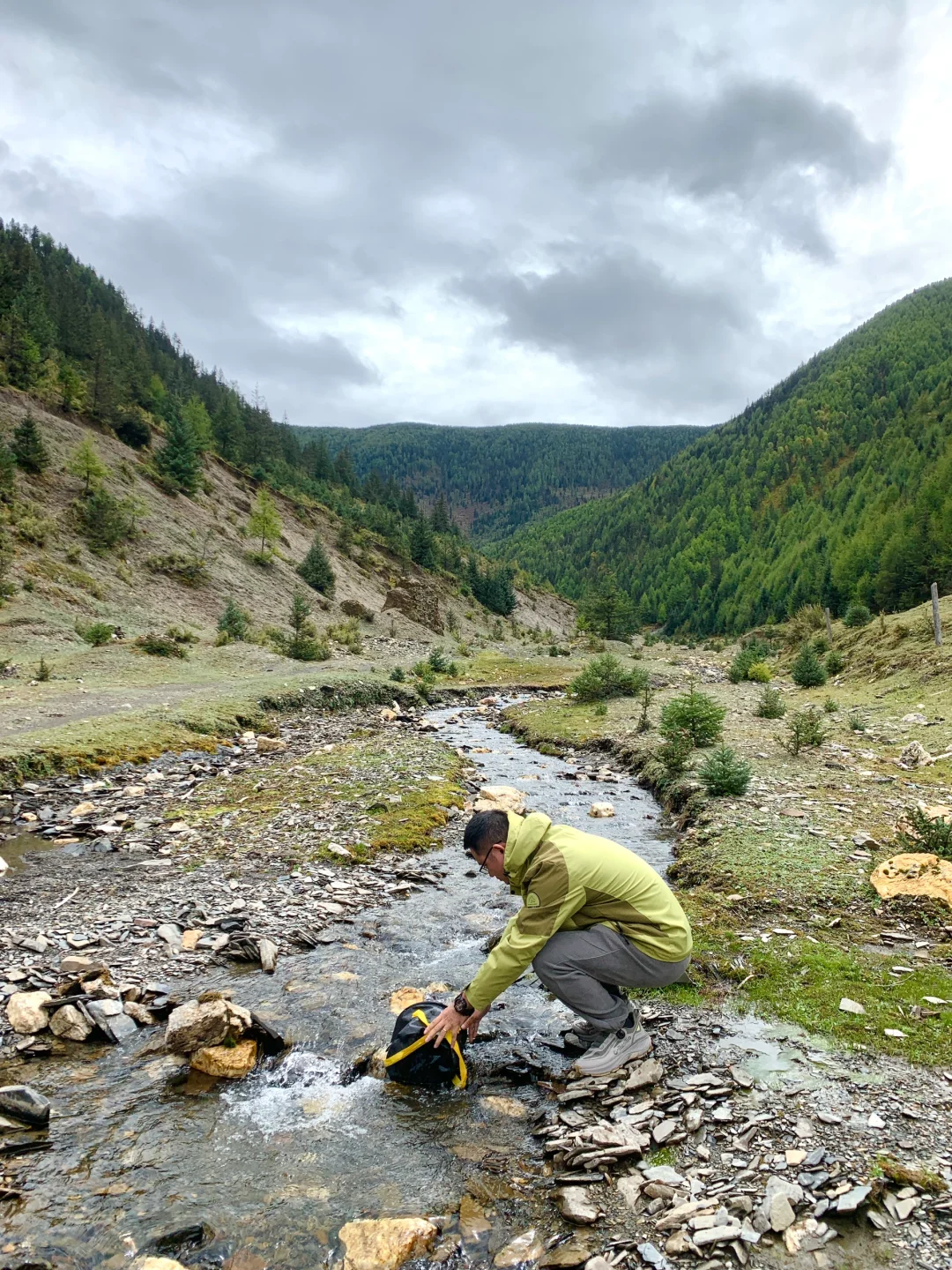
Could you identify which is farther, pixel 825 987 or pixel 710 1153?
pixel 825 987

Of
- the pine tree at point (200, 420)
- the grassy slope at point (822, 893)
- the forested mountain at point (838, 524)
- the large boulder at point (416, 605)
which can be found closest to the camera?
the grassy slope at point (822, 893)

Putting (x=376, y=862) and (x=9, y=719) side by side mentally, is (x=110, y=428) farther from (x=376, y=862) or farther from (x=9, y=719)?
(x=376, y=862)

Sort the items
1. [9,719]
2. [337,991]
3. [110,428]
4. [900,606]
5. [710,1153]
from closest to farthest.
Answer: [710,1153], [337,991], [9,719], [110,428], [900,606]

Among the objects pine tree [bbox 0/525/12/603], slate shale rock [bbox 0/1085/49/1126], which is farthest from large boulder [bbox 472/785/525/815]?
pine tree [bbox 0/525/12/603]

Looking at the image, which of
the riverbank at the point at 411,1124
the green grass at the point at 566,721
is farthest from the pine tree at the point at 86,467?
the riverbank at the point at 411,1124

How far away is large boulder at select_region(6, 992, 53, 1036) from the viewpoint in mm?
6422

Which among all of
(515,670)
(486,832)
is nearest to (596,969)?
(486,832)

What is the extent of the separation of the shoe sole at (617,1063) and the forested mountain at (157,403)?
1976 inches

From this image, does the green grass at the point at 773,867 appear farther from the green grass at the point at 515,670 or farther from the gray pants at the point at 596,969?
the green grass at the point at 515,670

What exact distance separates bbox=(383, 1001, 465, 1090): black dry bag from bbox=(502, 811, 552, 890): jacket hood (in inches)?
63.3

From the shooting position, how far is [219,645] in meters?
41.4

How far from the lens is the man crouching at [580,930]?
577 cm

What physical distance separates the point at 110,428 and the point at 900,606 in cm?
8789

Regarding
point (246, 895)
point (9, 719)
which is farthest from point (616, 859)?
point (9, 719)
